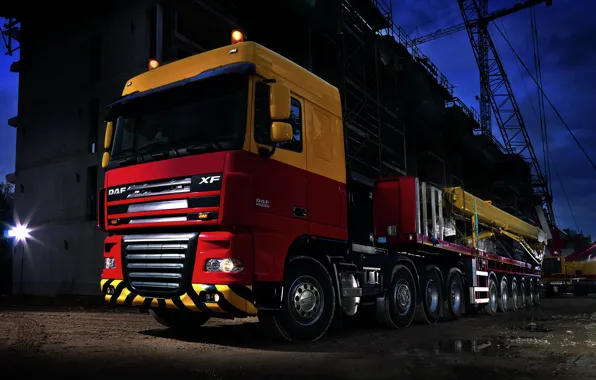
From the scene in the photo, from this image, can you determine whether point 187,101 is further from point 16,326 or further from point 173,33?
point 173,33

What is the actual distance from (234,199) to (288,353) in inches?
79.9

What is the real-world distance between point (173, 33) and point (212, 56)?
12.6 m

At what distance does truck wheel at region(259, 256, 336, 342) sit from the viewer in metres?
7.27

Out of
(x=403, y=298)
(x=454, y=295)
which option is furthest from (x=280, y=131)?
(x=454, y=295)

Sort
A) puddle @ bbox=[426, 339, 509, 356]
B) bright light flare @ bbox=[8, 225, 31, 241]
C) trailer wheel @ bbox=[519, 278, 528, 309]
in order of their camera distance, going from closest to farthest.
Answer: puddle @ bbox=[426, 339, 509, 356], trailer wheel @ bbox=[519, 278, 528, 309], bright light flare @ bbox=[8, 225, 31, 241]

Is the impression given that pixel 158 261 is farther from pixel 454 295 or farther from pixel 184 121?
pixel 454 295

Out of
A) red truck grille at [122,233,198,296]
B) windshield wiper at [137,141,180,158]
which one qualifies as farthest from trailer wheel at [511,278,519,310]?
windshield wiper at [137,141,180,158]

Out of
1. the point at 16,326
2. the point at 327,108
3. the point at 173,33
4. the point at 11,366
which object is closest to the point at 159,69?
the point at 327,108

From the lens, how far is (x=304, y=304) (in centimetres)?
759

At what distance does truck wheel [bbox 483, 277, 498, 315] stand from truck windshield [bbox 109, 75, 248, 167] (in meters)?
10.5

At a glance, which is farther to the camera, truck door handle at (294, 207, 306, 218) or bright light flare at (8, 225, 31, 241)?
bright light flare at (8, 225, 31, 241)

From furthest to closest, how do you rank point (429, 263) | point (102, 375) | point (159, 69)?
point (429, 263) → point (159, 69) → point (102, 375)

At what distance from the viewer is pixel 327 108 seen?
28.1 ft

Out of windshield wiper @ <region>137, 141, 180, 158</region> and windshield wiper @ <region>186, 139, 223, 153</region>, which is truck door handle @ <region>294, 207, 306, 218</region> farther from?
windshield wiper @ <region>137, 141, 180, 158</region>
